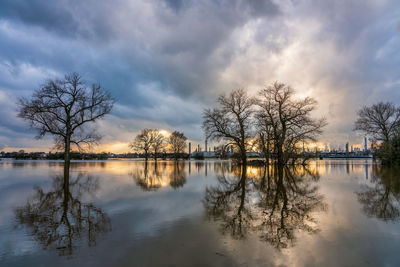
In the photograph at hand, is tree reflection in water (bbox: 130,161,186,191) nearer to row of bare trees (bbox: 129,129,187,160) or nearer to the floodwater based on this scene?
the floodwater

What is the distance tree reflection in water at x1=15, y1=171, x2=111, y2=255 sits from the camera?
14.0 feet

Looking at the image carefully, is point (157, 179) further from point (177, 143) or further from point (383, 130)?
point (177, 143)

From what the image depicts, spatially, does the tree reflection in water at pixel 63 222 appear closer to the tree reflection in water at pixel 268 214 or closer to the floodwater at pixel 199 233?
the floodwater at pixel 199 233

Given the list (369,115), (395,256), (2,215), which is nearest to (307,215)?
(395,256)

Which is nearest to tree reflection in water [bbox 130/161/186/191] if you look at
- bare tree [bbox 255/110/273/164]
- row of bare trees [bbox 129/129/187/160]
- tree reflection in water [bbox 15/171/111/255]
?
tree reflection in water [bbox 15/171/111/255]

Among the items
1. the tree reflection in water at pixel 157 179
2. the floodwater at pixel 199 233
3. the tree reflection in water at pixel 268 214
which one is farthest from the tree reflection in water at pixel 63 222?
the tree reflection in water at pixel 157 179

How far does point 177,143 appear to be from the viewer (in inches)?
3319

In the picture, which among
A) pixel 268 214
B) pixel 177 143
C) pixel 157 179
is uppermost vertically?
pixel 177 143

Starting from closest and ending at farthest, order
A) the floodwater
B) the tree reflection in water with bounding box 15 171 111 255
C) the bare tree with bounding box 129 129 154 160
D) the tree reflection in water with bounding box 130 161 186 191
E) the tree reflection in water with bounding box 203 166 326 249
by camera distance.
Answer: the floodwater
the tree reflection in water with bounding box 15 171 111 255
the tree reflection in water with bounding box 203 166 326 249
the tree reflection in water with bounding box 130 161 186 191
the bare tree with bounding box 129 129 154 160

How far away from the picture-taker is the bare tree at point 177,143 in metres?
83.3

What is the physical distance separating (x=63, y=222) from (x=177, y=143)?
259ft

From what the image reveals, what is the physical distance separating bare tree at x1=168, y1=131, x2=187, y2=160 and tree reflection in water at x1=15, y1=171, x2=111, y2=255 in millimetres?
74099

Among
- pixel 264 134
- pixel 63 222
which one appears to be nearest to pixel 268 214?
pixel 63 222

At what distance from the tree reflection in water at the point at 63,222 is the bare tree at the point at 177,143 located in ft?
243
